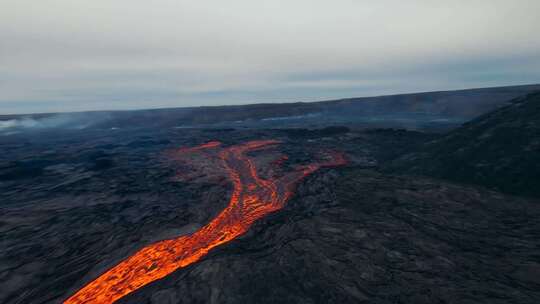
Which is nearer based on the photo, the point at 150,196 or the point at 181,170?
the point at 150,196

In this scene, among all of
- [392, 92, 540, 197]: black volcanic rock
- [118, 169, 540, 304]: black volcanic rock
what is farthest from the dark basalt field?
[392, 92, 540, 197]: black volcanic rock

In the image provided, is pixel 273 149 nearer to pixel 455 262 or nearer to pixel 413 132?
pixel 413 132

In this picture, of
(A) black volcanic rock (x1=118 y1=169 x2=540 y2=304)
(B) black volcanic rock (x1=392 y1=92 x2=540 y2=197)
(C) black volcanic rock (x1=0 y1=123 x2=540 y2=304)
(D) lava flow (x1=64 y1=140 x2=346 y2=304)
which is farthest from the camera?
(B) black volcanic rock (x1=392 y1=92 x2=540 y2=197)

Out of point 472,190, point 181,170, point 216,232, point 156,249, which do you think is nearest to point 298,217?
point 216,232

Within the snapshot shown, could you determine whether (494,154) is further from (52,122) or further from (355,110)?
(52,122)

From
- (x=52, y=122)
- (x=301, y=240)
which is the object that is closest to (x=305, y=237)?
(x=301, y=240)

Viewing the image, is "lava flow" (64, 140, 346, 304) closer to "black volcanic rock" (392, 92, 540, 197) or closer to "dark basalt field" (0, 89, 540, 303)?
"dark basalt field" (0, 89, 540, 303)

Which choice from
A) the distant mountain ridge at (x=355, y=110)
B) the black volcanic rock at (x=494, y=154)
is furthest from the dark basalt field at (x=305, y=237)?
the distant mountain ridge at (x=355, y=110)
